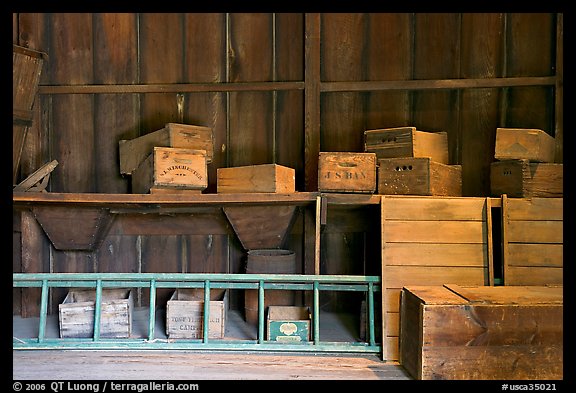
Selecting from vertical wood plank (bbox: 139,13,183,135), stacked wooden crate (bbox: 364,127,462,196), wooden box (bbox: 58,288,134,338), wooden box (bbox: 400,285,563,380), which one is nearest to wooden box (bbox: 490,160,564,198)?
stacked wooden crate (bbox: 364,127,462,196)

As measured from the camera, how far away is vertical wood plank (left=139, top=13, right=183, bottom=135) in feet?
14.1

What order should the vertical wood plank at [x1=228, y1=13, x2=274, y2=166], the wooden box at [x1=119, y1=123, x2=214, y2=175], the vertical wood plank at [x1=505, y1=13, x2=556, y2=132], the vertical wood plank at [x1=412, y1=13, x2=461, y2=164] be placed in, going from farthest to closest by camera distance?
the vertical wood plank at [x1=228, y1=13, x2=274, y2=166] < the vertical wood plank at [x1=412, y1=13, x2=461, y2=164] < the vertical wood plank at [x1=505, y1=13, x2=556, y2=132] < the wooden box at [x1=119, y1=123, x2=214, y2=175]

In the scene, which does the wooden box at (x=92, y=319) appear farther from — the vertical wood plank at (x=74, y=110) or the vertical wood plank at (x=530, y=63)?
the vertical wood plank at (x=530, y=63)

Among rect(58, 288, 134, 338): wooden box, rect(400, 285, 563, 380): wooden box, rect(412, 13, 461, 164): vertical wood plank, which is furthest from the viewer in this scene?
rect(412, 13, 461, 164): vertical wood plank

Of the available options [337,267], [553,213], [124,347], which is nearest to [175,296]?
[124,347]

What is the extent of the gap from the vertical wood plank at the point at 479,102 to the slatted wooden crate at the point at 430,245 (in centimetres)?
83

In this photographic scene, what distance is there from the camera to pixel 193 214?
13.9 ft

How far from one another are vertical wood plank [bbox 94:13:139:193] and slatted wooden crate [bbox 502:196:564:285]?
12.8 feet

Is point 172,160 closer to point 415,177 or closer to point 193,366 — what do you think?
point 193,366

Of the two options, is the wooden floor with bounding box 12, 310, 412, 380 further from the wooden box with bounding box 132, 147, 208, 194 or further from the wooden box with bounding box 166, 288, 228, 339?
the wooden box with bounding box 132, 147, 208, 194

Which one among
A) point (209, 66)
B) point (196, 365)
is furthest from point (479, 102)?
point (196, 365)

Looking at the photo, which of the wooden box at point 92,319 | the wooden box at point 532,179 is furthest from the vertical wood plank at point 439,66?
the wooden box at point 92,319

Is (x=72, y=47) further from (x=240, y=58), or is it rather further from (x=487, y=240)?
(x=487, y=240)

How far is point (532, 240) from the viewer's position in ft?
11.2
